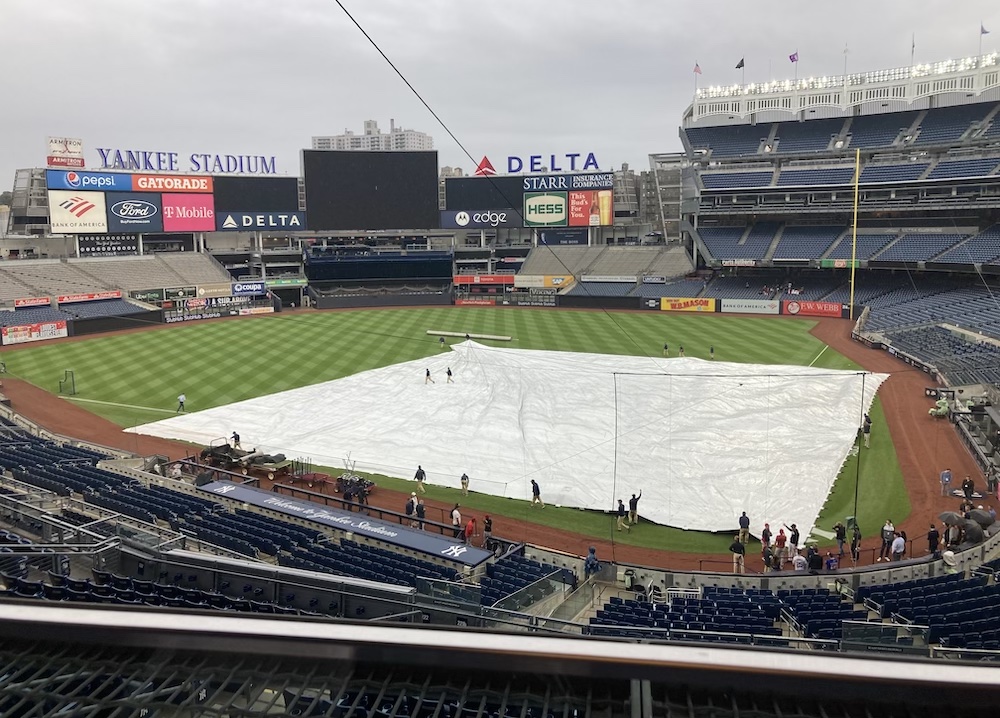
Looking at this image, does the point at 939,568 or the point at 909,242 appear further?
the point at 909,242

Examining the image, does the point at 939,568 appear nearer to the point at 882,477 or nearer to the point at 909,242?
the point at 882,477

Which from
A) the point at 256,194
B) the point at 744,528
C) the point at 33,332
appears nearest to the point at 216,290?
the point at 256,194

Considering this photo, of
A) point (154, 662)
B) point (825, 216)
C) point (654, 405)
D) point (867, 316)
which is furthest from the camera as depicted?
point (825, 216)

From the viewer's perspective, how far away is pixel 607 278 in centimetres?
7531

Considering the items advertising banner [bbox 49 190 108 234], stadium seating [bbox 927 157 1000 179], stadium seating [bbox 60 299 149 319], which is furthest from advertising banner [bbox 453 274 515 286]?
stadium seating [bbox 927 157 1000 179]

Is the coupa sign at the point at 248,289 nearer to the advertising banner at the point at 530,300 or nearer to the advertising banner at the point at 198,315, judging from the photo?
the advertising banner at the point at 198,315

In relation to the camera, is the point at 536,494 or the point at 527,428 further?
the point at 527,428

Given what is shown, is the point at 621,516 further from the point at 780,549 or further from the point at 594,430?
the point at 594,430

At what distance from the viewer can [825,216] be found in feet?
229

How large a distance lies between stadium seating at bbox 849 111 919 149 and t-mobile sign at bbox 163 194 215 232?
6490 cm

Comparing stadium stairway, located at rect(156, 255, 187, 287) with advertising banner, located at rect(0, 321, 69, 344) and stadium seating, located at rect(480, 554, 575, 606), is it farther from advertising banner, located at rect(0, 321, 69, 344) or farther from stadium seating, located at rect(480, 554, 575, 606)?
stadium seating, located at rect(480, 554, 575, 606)

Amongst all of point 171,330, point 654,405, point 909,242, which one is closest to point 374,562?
point 654,405

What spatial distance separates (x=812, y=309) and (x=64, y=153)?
70813mm

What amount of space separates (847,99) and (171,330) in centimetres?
6681
